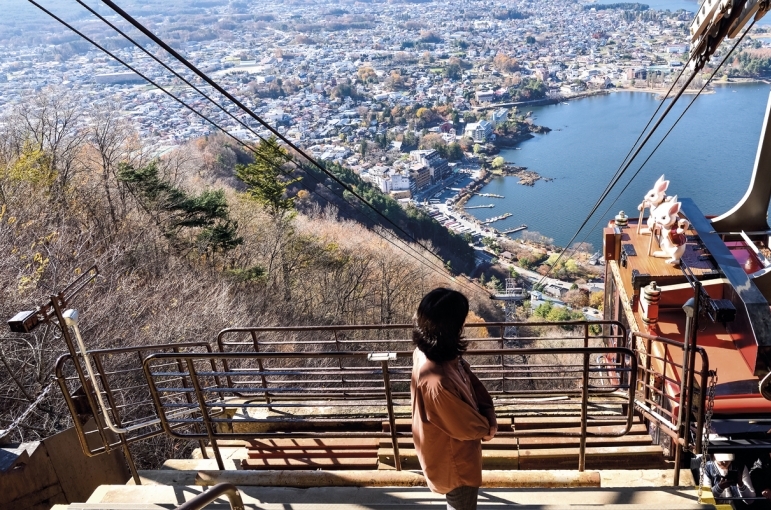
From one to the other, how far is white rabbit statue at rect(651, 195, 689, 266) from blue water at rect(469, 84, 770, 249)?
91.0ft

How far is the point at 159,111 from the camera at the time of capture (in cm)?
5409

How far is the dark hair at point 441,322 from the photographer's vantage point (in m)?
2.45

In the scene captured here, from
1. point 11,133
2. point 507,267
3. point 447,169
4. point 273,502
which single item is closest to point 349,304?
point 11,133

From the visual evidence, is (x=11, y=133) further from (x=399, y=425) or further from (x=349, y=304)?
(x=399, y=425)

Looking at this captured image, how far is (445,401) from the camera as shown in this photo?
96.5 inches

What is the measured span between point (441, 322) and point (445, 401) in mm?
338

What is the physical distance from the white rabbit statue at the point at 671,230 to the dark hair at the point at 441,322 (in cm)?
612

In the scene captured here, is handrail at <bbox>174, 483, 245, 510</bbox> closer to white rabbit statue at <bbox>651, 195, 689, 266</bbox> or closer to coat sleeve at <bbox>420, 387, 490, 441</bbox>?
coat sleeve at <bbox>420, 387, 490, 441</bbox>

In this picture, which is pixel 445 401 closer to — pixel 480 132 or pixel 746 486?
pixel 746 486

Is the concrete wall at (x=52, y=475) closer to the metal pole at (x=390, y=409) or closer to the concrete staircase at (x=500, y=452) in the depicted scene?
the concrete staircase at (x=500, y=452)

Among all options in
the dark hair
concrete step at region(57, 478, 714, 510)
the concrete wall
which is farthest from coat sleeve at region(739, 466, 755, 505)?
the concrete wall

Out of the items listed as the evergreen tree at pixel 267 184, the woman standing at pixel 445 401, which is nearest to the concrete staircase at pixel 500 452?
the woman standing at pixel 445 401

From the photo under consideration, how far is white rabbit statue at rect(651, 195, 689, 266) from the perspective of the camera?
7547mm

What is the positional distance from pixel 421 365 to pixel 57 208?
748 inches
